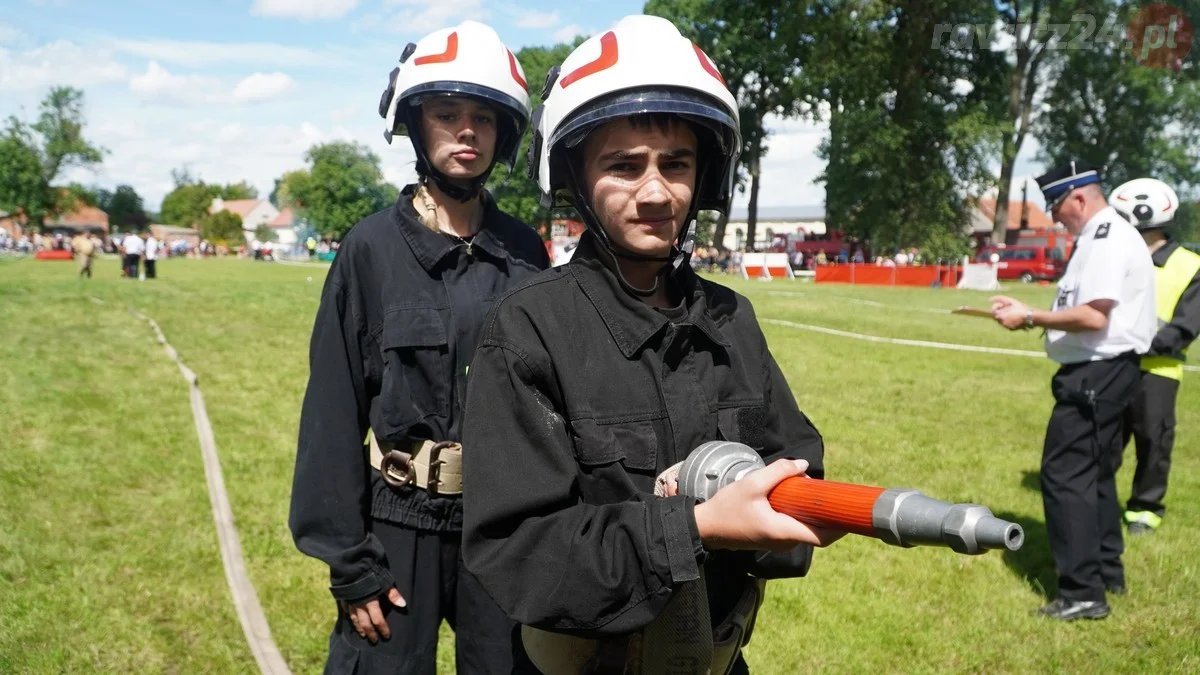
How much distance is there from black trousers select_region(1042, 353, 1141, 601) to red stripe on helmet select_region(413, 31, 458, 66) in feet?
13.0

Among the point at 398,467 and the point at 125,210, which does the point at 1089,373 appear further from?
the point at 125,210

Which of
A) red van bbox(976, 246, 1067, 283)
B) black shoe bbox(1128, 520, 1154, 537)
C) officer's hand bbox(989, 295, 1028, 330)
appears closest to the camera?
officer's hand bbox(989, 295, 1028, 330)

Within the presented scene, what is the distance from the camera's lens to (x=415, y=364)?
2703mm

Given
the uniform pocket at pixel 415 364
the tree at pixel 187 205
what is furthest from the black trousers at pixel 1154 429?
the tree at pixel 187 205

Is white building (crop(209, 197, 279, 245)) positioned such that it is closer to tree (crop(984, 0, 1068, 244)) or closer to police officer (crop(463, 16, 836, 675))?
tree (crop(984, 0, 1068, 244))

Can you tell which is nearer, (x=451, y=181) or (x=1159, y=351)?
(x=451, y=181)

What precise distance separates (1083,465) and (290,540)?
5.00 m

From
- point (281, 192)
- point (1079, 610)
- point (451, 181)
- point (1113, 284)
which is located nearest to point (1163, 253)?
point (1113, 284)

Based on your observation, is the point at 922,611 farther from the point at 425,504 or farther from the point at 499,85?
the point at 499,85

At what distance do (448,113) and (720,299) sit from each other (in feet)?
4.50

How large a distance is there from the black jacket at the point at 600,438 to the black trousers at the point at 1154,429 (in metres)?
5.91

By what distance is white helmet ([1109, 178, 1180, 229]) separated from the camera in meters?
6.58

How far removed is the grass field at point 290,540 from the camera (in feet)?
15.8

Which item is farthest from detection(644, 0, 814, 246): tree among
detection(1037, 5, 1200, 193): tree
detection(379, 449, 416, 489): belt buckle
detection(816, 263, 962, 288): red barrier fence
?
detection(379, 449, 416, 489): belt buckle
